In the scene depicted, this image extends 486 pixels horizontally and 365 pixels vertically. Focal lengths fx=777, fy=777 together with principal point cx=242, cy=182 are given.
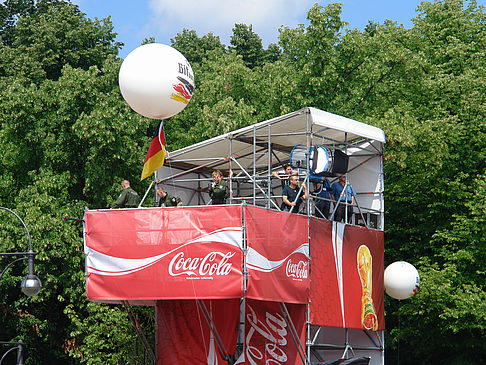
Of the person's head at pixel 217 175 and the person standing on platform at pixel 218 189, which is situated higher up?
the person's head at pixel 217 175

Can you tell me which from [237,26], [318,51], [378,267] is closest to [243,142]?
[378,267]

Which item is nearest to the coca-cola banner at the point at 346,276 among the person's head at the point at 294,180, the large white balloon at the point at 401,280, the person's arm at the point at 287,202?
the large white balloon at the point at 401,280

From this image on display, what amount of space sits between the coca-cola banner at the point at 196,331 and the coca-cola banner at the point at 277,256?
1.57m

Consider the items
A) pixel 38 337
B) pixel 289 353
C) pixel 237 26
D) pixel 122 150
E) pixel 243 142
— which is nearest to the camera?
pixel 289 353

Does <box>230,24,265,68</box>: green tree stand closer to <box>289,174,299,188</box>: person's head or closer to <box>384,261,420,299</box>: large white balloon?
<box>384,261,420,299</box>: large white balloon

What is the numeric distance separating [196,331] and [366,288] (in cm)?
528

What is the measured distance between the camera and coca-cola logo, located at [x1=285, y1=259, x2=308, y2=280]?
1864 centimetres

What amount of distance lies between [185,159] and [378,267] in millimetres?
6681

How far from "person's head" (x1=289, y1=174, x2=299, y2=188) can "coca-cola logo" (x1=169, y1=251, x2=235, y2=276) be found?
10.3 ft

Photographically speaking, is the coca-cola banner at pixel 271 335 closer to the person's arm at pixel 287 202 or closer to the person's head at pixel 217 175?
the person's arm at pixel 287 202

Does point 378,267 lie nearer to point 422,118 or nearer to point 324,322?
point 324,322

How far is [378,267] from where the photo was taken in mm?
23438

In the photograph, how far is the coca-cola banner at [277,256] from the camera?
17.3 meters

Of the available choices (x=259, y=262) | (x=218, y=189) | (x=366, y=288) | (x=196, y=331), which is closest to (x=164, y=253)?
(x=259, y=262)
